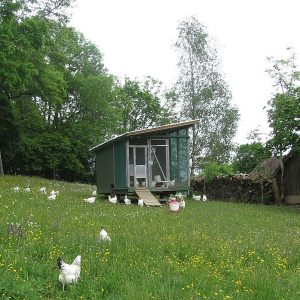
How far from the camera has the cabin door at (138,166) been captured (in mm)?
26516

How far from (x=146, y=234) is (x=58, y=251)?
3417 mm

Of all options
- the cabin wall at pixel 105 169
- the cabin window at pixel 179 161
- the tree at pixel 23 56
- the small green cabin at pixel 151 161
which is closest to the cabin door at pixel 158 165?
the small green cabin at pixel 151 161

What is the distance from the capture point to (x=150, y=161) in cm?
2689

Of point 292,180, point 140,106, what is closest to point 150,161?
point 292,180

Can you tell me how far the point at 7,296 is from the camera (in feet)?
22.7

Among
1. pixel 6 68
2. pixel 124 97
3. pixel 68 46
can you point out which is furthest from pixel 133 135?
pixel 124 97

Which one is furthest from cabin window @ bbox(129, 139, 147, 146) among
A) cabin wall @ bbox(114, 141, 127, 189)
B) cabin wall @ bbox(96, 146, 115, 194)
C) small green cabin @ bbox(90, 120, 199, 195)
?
cabin wall @ bbox(96, 146, 115, 194)

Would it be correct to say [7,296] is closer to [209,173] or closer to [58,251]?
[58,251]

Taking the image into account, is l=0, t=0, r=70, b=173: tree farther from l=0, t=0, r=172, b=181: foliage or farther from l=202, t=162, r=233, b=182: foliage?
l=202, t=162, r=233, b=182: foliage

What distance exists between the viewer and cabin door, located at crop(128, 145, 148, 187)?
26516 mm

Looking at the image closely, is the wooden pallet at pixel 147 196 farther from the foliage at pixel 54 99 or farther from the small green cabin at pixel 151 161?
the foliage at pixel 54 99

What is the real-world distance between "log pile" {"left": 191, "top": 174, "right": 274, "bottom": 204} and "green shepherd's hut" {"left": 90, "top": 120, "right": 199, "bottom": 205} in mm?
10087

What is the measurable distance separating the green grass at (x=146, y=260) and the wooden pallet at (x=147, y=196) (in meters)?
8.61

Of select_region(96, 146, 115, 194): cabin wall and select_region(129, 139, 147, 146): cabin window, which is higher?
select_region(129, 139, 147, 146): cabin window
